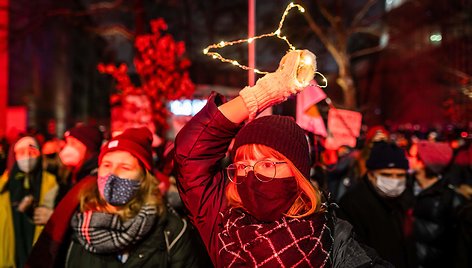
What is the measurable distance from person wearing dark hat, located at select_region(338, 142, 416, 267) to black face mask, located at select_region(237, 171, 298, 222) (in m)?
1.83

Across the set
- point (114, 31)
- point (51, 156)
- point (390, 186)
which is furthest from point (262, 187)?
point (114, 31)

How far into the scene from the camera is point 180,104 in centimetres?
1133

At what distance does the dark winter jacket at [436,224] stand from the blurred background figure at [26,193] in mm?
3964

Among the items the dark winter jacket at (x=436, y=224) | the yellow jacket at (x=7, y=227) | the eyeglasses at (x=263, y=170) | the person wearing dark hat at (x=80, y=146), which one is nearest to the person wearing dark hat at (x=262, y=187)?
the eyeglasses at (x=263, y=170)

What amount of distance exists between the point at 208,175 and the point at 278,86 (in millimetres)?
540

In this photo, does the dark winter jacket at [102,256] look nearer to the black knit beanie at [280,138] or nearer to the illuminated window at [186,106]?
the black knit beanie at [280,138]

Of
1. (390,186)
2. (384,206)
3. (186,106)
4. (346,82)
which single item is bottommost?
(384,206)

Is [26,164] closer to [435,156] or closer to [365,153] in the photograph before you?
[365,153]

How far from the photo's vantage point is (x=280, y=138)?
2.24 metres

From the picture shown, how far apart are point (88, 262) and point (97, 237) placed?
0.62 ft

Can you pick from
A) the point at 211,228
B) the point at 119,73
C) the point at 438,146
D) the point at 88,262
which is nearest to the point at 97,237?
the point at 88,262

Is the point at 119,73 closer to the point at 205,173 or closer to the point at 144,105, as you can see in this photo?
the point at 144,105

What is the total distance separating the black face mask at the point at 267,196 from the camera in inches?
87.4

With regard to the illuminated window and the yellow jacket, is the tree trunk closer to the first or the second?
the illuminated window
